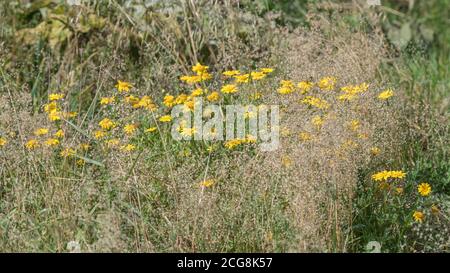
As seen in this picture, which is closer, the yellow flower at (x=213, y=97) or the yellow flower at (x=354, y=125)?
the yellow flower at (x=354, y=125)

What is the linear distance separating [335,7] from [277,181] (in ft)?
6.39

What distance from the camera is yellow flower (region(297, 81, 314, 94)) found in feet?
12.0

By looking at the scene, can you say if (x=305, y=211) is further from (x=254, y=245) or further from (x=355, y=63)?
(x=355, y=63)

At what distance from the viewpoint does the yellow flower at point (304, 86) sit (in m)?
3.66

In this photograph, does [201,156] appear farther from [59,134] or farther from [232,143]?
[59,134]

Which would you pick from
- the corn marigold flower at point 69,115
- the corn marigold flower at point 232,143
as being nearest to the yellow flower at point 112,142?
the corn marigold flower at point 69,115

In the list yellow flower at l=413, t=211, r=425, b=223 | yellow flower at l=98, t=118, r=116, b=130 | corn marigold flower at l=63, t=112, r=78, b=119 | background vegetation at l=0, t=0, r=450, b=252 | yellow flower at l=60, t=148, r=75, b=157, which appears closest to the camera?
background vegetation at l=0, t=0, r=450, b=252

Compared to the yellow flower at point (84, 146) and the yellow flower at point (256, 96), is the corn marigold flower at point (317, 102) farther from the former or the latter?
the yellow flower at point (84, 146)

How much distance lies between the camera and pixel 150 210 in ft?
10.7

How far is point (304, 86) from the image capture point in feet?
12.0

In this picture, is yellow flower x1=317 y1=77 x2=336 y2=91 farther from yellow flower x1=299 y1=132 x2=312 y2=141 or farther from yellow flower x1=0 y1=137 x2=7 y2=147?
→ yellow flower x1=0 y1=137 x2=7 y2=147

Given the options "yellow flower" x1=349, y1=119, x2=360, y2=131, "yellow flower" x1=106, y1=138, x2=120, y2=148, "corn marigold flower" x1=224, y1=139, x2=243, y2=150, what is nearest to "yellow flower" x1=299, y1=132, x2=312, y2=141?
"yellow flower" x1=349, y1=119, x2=360, y2=131

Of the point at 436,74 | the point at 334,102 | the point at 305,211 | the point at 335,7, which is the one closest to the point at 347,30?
the point at 335,7

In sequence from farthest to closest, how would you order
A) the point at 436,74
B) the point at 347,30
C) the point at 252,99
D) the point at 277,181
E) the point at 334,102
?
the point at 436,74, the point at 347,30, the point at 252,99, the point at 334,102, the point at 277,181
